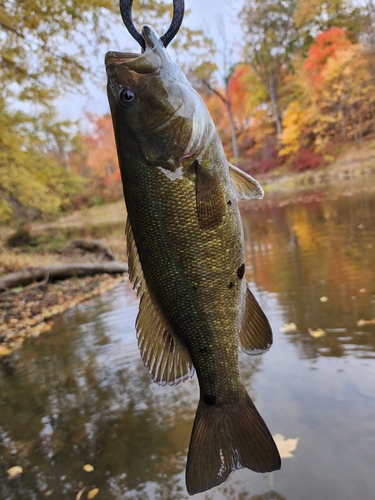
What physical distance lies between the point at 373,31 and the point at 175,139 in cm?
2664

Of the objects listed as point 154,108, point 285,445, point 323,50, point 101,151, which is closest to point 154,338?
point 154,108

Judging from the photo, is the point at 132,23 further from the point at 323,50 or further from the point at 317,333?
the point at 323,50

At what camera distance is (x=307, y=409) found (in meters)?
2.94

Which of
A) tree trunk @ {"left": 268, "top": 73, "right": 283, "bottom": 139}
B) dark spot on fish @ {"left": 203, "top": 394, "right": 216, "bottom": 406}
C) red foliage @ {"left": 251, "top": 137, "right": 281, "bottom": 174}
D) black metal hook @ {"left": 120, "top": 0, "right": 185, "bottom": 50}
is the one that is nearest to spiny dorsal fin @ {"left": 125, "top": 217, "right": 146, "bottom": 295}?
dark spot on fish @ {"left": 203, "top": 394, "right": 216, "bottom": 406}

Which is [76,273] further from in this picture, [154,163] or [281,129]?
[281,129]

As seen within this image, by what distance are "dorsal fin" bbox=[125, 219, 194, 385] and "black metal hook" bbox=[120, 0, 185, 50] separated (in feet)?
2.53

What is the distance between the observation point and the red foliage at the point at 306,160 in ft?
90.6

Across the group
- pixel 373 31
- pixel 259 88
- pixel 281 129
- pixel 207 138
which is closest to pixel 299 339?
pixel 207 138

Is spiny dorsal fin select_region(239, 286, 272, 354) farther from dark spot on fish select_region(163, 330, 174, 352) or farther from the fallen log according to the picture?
the fallen log

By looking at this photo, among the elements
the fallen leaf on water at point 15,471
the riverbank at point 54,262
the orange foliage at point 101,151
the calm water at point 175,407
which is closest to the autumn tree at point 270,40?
the riverbank at point 54,262

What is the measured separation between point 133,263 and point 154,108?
62 cm

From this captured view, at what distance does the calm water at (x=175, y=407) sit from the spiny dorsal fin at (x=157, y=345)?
4.30 feet

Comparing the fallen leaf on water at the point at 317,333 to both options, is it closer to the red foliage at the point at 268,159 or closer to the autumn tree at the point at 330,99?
the autumn tree at the point at 330,99

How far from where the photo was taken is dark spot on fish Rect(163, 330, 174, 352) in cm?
162
